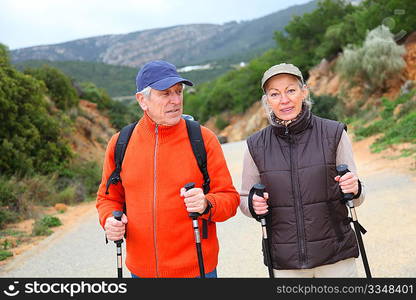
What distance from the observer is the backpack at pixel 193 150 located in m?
2.78

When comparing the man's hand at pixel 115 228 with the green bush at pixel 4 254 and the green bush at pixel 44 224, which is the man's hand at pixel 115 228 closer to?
the green bush at pixel 4 254

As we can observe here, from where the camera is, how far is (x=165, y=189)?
276cm

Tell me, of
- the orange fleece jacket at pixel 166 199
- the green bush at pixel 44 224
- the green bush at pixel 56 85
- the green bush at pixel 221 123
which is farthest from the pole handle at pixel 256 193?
the green bush at pixel 221 123

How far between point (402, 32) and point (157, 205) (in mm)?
25569

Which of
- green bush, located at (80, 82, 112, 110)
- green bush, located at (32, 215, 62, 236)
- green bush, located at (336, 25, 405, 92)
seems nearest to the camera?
green bush, located at (32, 215, 62, 236)

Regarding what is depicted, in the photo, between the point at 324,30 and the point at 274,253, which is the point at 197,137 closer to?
the point at 274,253

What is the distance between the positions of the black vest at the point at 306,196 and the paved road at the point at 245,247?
2625 millimetres

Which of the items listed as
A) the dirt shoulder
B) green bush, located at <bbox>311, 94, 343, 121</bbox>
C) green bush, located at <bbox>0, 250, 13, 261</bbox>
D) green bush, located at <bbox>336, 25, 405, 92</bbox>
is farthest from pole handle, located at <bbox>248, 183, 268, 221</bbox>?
green bush, located at <bbox>336, 25, 405, 92</bbox>

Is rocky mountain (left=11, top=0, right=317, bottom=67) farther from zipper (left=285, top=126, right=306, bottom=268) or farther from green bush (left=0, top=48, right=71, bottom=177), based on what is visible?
zipper (left=285, top=126, right=306, bottom=268)

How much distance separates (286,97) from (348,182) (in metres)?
0.61

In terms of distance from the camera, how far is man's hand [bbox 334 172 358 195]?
254 centimetres

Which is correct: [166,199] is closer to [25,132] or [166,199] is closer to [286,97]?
[286,97]

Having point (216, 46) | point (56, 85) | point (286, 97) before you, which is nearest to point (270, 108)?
point (286, 97)

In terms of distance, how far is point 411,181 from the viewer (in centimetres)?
Result: 892
